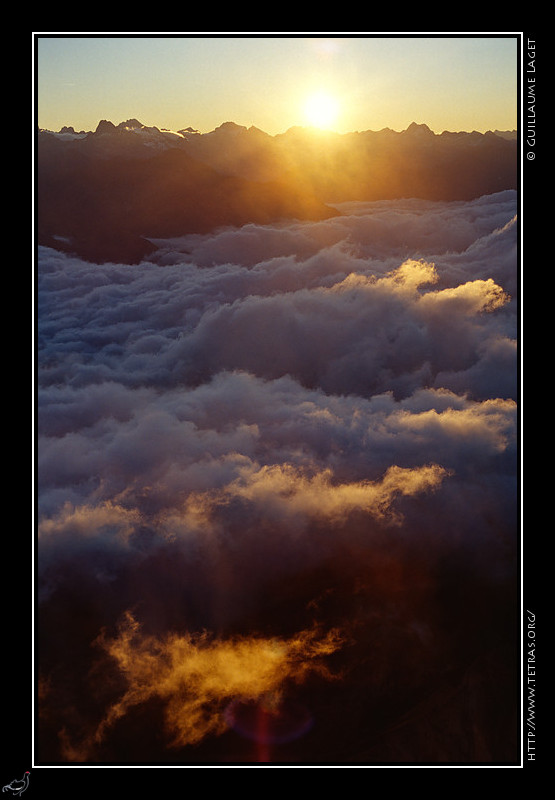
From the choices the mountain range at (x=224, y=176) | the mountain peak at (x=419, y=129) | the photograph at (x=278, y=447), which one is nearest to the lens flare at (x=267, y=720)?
the photograph at (x=278, y=447)

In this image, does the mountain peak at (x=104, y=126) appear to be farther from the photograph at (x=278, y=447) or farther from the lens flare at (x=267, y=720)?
the lens flare at (x=267, y=720)

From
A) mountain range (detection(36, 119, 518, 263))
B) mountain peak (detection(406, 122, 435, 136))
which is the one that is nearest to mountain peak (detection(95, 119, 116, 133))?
mountain range (detection(36, 119, 518, 263))

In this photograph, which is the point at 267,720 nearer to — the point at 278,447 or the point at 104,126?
the point at 278,447

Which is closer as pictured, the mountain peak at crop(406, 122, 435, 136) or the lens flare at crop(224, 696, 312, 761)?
the lens flare at crop(224, 696, 312, 761)

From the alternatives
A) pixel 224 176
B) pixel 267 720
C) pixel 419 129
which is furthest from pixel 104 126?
pixel 267 720

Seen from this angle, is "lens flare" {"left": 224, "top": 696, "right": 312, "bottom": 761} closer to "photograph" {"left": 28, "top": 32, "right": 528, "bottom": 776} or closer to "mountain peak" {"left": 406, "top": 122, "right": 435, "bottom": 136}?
"photograph" {"left": 28, "top": 32, "right": 528, "bottom": 776}

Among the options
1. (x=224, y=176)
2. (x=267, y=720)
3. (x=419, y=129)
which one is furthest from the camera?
(x=224, y=176)

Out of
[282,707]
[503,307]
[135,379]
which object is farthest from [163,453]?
[503,307]

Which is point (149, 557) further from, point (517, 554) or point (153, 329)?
point (517, 554)
